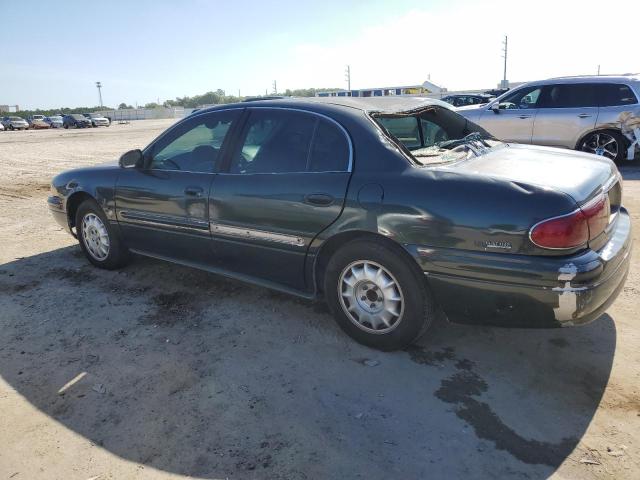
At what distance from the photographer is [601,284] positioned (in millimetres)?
2697

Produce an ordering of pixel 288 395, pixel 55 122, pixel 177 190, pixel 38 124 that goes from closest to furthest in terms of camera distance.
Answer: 1. pixel 288 395
2. pixel 177 190
3. pixel 38 124
4. pixel 55 122

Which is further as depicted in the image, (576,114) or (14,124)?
(14,124)

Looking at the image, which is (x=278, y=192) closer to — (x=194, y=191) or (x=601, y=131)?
(x=194, y=191)

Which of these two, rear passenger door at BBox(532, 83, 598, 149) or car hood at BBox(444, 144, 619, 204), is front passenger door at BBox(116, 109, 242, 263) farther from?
rear passenger door at BBox(532, 83, 598, 149)

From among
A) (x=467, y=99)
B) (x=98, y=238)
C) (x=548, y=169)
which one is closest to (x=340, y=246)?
(x=548, y=169)

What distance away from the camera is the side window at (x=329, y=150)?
128 inches

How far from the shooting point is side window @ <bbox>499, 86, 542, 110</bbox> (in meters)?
9.98

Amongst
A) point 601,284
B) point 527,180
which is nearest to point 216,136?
point 527,180

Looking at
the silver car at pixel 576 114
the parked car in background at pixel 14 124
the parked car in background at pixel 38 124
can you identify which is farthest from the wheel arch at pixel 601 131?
the parked car in background at pixel 38 124

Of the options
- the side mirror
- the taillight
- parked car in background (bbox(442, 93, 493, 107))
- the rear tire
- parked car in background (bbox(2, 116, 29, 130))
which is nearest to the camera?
the taillight

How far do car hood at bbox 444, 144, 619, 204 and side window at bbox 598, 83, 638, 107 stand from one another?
6798mm

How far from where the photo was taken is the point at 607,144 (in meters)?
9.49

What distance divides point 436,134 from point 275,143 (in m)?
1.56

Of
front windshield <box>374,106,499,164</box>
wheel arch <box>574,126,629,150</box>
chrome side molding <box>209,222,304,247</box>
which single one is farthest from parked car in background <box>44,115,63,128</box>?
front windshield <box>374,106,499,164</box>
